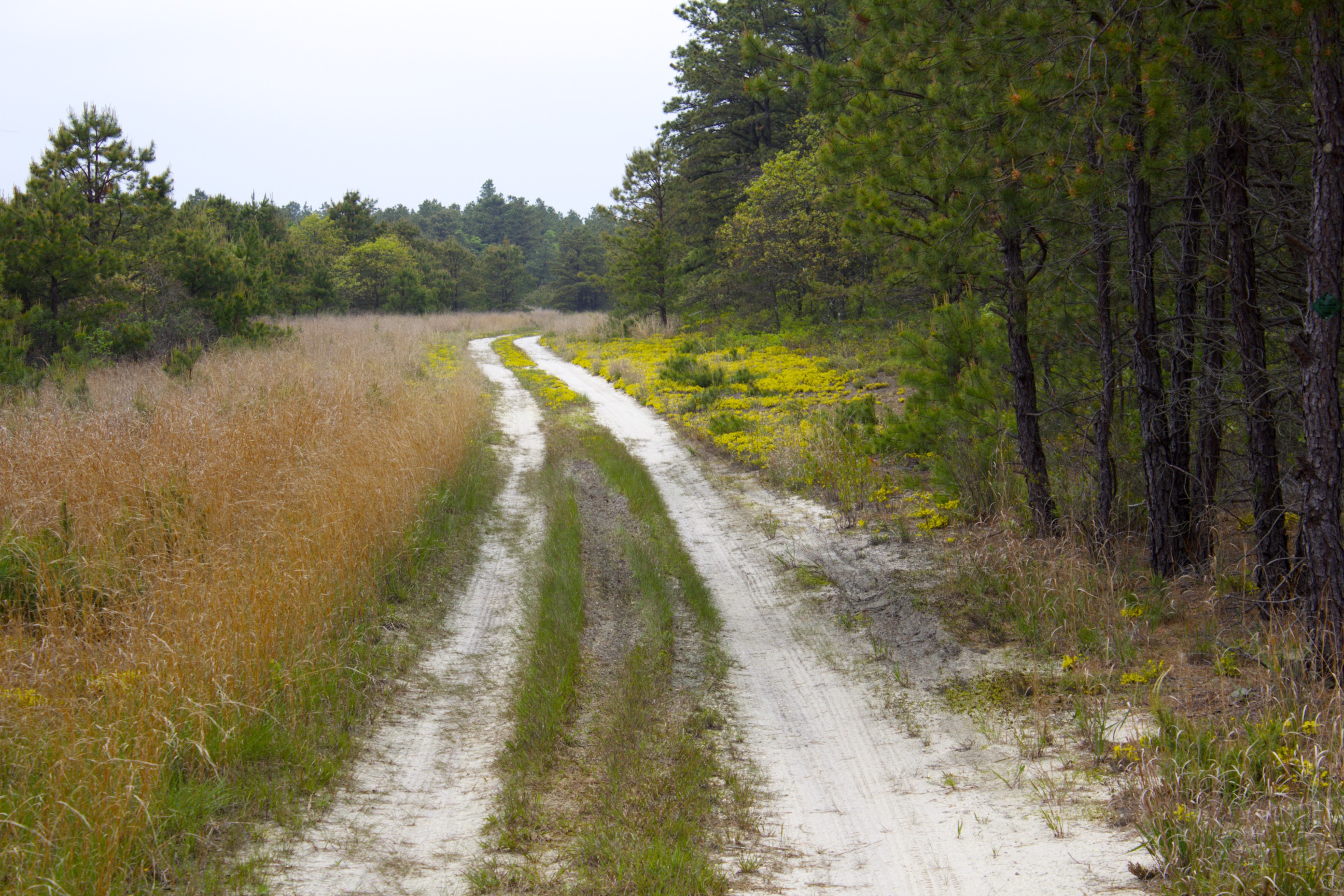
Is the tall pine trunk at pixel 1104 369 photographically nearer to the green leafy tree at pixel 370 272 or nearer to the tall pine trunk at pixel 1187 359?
the tall pine trunk at pixel 1187 359

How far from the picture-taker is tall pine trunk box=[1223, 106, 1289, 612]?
4.89 metres

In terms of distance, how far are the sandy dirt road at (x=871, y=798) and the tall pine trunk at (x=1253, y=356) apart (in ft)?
7.83

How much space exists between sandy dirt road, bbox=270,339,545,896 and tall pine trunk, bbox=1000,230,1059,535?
4.50m

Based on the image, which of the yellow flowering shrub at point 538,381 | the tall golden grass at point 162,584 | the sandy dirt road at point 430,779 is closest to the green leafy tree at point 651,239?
the yellow flowering shrub at point 538,381

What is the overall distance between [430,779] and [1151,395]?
210 inches

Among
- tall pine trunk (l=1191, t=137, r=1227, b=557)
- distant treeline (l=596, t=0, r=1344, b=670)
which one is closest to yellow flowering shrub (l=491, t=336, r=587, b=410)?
distant treeline (l=596, t=0, r=1344, b=670)

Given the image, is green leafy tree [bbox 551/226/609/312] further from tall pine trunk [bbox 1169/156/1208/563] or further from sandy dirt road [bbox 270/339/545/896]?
tall pine trunk [bbox 1169/156/1208/563]

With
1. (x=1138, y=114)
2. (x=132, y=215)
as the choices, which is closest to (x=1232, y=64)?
(x=1138, y=114)

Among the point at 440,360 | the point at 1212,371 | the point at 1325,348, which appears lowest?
the point at 1212,371

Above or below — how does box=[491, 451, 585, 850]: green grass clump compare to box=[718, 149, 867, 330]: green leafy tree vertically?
below

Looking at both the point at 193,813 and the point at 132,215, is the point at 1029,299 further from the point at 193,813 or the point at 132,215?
the point at 132,215

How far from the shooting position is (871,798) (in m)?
3.92

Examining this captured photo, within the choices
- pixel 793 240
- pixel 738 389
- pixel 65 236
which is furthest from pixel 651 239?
pixel 65 236

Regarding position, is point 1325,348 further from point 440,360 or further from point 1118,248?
point 440,360
